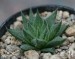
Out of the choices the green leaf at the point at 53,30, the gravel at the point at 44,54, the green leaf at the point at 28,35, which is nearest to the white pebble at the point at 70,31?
the gravel at the point at 44,54

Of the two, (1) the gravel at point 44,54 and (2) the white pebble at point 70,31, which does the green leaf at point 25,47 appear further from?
(2) the white pebble at point 70,31

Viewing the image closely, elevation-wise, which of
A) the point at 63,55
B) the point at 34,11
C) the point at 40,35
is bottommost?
the point at 63,55

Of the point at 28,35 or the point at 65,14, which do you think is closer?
the point at 28,35

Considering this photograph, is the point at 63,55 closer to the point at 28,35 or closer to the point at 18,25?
the point at 28,35

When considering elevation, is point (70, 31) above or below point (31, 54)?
above

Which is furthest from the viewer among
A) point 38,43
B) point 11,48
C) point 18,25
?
point 18,25

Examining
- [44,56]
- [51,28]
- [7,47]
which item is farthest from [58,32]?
[7,47]

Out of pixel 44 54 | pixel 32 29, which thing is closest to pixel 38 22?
pixel 32 29
